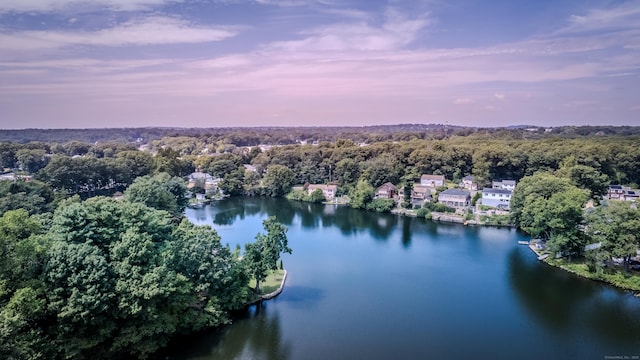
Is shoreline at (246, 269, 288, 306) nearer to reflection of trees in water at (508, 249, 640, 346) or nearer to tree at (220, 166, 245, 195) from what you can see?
reflection of trees in water at (508, 249, 640, 346)

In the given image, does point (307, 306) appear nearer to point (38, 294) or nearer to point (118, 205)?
point (118, 205)

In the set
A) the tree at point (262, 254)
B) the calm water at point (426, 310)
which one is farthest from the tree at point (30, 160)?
the tree at point (262, 254)

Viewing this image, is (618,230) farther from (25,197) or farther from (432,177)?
(25,197)

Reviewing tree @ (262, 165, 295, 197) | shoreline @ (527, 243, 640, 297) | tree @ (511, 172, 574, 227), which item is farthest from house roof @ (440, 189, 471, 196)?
tree @ (262, 165, 295, 197)

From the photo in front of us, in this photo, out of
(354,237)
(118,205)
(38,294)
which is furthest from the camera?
Answer: (354,237)

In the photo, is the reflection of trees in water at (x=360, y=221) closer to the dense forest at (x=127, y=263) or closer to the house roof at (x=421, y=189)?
the house roof at (x=421, y=189)

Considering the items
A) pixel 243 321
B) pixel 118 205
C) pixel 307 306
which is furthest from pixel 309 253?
pixel 118 205

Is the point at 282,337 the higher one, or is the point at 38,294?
the point at 38,294
